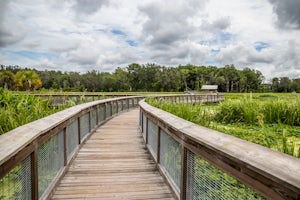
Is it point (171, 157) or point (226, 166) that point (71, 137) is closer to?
point (171, 157)

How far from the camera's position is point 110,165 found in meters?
4.48

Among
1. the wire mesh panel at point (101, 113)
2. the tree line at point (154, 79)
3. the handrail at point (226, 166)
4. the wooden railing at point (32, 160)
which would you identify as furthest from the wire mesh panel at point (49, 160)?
the tree line at point (154, 79)

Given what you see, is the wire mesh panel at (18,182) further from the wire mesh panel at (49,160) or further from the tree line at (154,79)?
the tree line at (154,79)

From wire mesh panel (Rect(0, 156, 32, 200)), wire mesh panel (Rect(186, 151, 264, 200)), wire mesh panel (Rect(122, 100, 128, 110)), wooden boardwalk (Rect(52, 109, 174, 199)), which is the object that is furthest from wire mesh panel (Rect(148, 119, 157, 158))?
wire mesh panel (Rect(122, 100, 128, 110))

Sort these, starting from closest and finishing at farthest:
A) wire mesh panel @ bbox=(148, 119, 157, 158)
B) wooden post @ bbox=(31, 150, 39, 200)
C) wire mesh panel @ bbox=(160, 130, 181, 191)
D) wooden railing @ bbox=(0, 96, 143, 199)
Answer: wooden railing @ bbox=(0, 96, 143, 199) → wooden post @ bbox=(31, 150, 39, 200) → wire mesh panel @ bbox=(160, 130, 181, 191) → wire mesh panel @ bbox=(148, 119, 157, 158)

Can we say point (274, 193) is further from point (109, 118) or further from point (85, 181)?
point (109, 118)

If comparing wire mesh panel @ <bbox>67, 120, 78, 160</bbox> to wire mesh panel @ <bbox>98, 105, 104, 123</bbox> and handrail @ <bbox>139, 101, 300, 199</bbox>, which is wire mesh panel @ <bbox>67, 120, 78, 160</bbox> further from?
wire mesh panel @ <bbox>98, 105, 104, 123</bbox>

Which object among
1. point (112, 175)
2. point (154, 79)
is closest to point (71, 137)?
point (112, 175)

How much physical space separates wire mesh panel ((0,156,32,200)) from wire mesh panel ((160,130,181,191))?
1.72m

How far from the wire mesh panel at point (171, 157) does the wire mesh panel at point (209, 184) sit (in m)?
0.47

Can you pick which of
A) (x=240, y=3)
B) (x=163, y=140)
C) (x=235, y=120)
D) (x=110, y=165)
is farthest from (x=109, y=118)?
(x=240, y=3)

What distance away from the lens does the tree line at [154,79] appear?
67.2 metres

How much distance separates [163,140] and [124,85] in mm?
66347

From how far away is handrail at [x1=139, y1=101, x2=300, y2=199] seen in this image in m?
1.14
